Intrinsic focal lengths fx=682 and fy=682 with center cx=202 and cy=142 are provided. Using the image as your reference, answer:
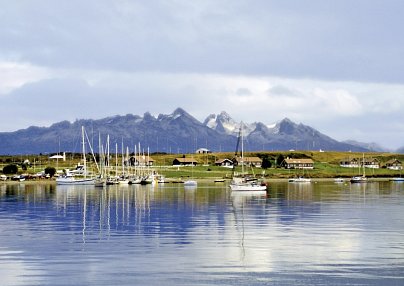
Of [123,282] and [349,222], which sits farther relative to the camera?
[349,222]

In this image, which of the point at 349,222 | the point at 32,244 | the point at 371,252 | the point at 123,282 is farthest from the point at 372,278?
the point at 349,222

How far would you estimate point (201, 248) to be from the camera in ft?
134

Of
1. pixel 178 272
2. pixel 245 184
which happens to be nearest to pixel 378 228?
pixel 178 272

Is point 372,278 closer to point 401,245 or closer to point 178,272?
point 178,272

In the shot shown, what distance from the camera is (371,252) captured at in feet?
130

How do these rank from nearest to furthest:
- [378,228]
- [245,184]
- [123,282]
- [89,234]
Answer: [123,282] → [89,234] → [378,228] → [245,184]

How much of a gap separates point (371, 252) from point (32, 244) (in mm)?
20925

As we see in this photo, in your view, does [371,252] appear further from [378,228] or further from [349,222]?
Answer: [349,222]

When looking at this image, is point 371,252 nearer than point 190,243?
Yes

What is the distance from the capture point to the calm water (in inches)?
1249

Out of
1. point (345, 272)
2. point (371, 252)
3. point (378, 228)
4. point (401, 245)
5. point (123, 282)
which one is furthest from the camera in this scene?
point (378, 228)

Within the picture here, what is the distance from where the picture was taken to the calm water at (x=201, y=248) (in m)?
31.7

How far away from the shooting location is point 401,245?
42.7 m

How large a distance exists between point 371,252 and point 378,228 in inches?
566
